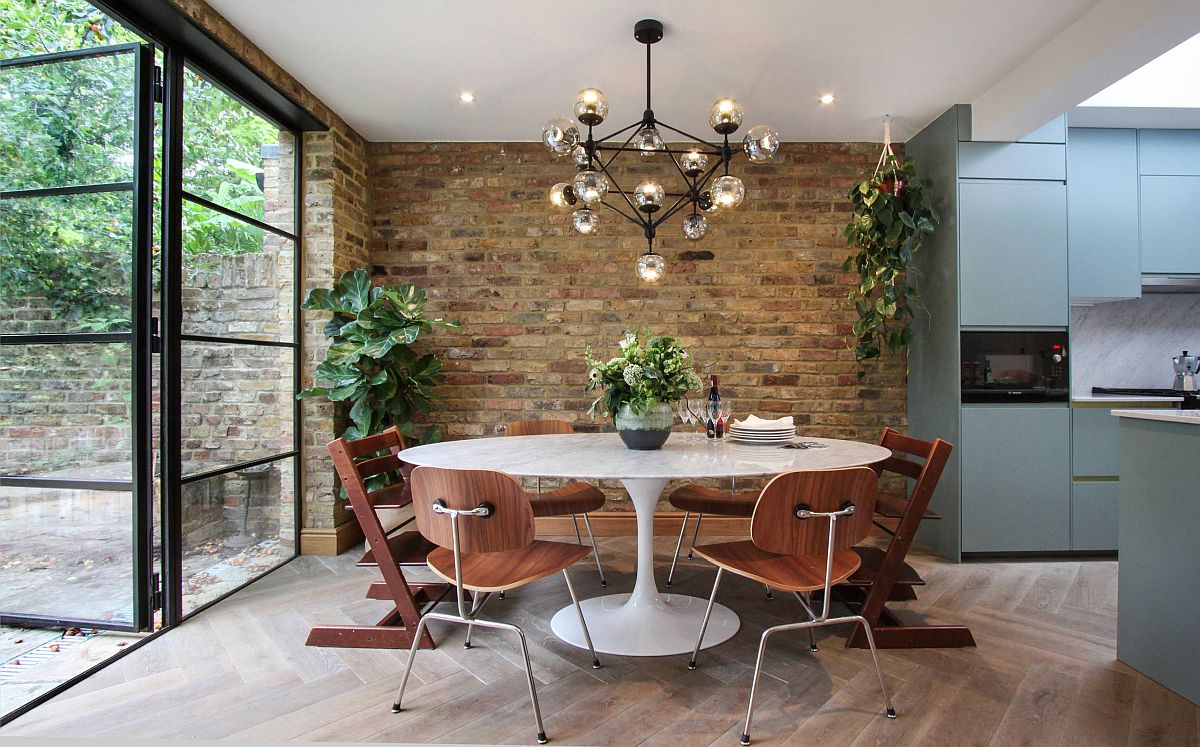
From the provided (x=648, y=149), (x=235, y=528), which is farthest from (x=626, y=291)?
(x=235, y=528)

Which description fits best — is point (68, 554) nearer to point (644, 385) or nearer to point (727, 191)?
point (644, 385)

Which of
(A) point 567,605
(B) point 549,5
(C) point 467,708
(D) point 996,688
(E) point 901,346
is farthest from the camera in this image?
(E) point 901,346

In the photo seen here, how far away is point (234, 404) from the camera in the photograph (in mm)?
3035

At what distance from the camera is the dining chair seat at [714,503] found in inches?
108

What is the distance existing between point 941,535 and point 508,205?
3423 mm

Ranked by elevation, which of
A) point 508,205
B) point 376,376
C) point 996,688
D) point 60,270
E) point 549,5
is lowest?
point 996,688

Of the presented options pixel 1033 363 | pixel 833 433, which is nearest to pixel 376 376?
pixel 833 433

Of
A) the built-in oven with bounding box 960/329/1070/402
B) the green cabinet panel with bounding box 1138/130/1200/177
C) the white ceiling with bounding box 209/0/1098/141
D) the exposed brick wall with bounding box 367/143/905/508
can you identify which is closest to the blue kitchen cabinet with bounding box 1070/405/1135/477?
the built-in oven with bounding box 960/329/1070/402

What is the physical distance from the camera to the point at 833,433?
4.06m

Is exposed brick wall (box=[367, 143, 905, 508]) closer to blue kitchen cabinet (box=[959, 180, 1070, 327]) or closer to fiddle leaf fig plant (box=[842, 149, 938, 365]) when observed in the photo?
fiddle leaf fig plant (box=[842, 149, 938, 365])

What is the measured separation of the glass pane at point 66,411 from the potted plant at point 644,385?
6.20ft

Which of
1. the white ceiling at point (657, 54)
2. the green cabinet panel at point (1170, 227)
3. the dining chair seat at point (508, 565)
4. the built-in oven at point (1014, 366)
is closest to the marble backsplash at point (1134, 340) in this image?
the green cabinet panel at point (1170, 227)

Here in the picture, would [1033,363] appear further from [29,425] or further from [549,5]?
[29,425]

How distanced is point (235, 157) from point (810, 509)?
3.19 metres
